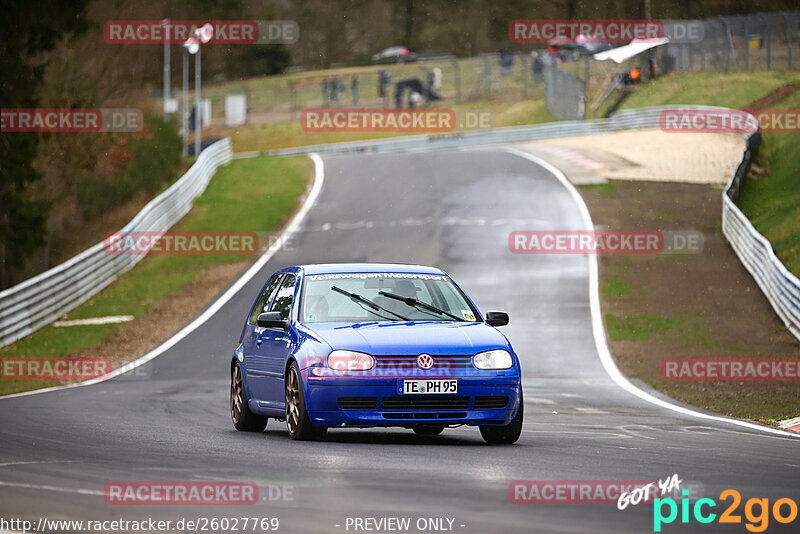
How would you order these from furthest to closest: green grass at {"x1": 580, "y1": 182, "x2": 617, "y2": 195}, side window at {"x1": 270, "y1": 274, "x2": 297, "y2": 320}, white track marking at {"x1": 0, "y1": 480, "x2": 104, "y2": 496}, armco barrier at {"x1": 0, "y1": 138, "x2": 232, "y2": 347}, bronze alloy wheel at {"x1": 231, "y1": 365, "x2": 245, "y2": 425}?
green grass at {"x1": 580, "y1": 182, "x2": 617, "y2": 195} → armco barrier at {"x1": 0, "y1": 138, "x2": 232, "y2": 347} → bronze alloy wheel at {"x1": 231, "y1": 365, "x2": 245, "y2": 425} → side window at {"x1": 270, "y1": 274, "x2": 297, "y2": 320} → white track marking at {"x1": 0, "y1": 480, "x2": 104, "y2": 496}

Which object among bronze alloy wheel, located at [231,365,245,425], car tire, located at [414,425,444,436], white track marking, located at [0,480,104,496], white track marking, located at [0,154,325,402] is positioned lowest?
white track marking, located at [0,154,325,402]

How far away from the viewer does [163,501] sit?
728 cm

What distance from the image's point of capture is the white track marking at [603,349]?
13.7 meters

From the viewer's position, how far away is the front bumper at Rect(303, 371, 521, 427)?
34.1 ft

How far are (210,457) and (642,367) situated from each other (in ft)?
43.5

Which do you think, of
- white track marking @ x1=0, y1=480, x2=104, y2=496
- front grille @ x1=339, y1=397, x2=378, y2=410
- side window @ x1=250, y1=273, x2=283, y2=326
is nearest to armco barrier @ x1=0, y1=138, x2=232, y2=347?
side window @ x1=250, y1=273, x2=283, y2=326

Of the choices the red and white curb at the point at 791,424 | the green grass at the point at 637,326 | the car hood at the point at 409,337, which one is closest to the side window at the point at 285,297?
the car hood at the point at 409,337

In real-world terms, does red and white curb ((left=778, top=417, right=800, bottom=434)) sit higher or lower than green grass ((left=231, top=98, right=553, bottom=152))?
lower

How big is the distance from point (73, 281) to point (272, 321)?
20.0m

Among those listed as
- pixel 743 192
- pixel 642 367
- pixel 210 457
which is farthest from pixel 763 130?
pixel 210 457

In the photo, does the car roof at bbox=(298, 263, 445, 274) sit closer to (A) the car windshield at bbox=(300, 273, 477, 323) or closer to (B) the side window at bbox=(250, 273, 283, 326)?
(A) the car windshield at bbox=(300, 273, 477, 323)

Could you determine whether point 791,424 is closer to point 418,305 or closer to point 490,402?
point 490,402

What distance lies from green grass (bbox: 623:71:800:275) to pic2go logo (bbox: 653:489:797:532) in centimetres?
2168

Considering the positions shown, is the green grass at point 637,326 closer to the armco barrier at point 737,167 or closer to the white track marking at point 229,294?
the armco barrier at point 737,167
